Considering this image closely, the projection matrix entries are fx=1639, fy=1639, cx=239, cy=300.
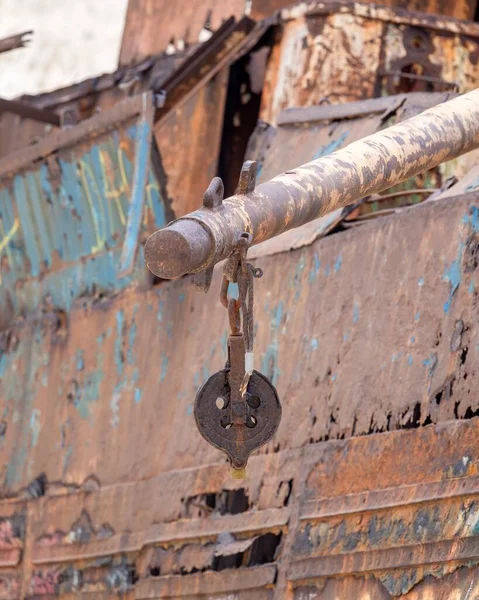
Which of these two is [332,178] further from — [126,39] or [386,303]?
[126,39]

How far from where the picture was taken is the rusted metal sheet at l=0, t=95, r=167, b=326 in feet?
31.5

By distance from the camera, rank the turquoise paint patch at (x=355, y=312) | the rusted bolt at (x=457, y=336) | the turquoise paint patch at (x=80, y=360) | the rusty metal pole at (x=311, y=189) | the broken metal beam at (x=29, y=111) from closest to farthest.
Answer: the rusty metal pole at (x=311, y=189) → the rusted bolt at (x=457, y=336) → the turquoise paint patch at (x=355, y=312) → the turquoise paint patch at (x=80, y=360) → the broken metal beam at (x=29, y=111)

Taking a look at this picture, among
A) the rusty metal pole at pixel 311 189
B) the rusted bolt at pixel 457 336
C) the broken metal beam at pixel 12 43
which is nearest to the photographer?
the rusty metal pole at pixel 311 189

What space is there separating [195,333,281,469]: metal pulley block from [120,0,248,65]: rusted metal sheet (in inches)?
237

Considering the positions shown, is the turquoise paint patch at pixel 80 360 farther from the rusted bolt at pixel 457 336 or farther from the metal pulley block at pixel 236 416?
the metal pulley block at pixel 236 416

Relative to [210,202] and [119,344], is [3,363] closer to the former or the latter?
[119,344]

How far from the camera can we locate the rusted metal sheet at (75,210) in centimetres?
961

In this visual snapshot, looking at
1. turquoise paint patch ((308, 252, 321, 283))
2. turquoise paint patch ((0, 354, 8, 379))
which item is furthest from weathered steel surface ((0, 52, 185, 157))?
turquoise paint patch ((308, 252, 321, 283))

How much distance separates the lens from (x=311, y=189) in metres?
5.61

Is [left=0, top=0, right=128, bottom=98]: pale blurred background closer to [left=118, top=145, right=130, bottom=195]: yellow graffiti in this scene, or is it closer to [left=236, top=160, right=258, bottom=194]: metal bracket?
[left=118, top=145, right=130, bottom=195]: yellow graffiti

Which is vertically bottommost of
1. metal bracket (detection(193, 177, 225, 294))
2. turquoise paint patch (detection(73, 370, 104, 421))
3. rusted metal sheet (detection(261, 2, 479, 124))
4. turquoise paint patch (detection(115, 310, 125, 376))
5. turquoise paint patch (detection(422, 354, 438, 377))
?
metal bracket (detection(193, 177, 225, 294))

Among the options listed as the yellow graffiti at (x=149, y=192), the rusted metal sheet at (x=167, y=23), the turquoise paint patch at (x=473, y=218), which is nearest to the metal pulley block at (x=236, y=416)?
the turquoise paint patch at (x=473, y=218)

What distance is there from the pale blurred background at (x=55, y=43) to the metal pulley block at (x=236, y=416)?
29.8 m

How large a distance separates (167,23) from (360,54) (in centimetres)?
294
